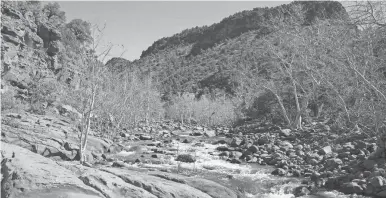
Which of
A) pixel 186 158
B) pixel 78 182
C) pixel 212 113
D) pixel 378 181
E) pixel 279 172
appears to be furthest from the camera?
pixel 212 113

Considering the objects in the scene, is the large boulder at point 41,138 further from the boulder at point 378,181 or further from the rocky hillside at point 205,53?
the rocky hillside at point 205,53

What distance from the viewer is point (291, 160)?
606 inches

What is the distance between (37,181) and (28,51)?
30370mm

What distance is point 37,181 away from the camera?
6.37m

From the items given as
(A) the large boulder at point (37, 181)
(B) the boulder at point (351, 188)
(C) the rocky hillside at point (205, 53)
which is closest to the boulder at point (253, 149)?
(B) the boulder at point (351, 188)

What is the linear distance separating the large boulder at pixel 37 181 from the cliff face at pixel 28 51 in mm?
20551

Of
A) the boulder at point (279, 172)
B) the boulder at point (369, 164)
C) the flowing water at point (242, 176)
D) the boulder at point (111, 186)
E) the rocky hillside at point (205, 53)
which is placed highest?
the rocky hillside at point (205, 53)

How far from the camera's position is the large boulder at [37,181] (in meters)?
6.02

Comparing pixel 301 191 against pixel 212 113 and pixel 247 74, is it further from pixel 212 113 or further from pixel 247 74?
pixel 212 113

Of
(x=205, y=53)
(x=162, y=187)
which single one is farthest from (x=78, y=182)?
(x=205, y=53)

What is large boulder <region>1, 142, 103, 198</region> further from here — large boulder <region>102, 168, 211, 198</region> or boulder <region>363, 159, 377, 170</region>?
boulder <region>363, 159, 377, 170</region>

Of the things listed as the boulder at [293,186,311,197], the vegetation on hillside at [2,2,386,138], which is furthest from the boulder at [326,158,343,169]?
the boulder at [293,186,311,197]

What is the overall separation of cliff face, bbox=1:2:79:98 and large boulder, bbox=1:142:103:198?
20.6 metres

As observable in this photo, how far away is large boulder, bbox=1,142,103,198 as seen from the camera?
602 centimetres
